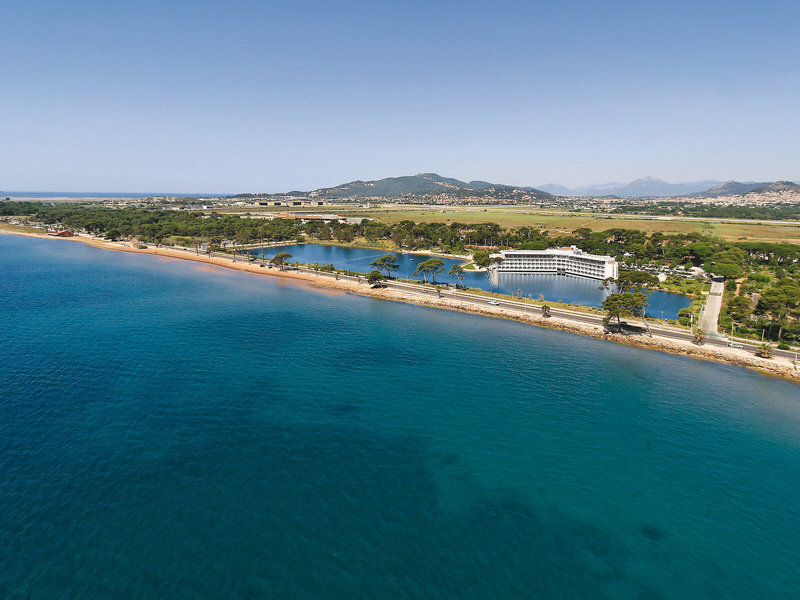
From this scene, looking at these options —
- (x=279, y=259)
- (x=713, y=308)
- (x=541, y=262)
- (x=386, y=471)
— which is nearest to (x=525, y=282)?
(x=541, y=262)

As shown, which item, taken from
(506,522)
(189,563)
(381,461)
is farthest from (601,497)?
(189,563)

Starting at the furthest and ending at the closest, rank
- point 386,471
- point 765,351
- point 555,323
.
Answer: point 555,323
point 765,351
point 386,471

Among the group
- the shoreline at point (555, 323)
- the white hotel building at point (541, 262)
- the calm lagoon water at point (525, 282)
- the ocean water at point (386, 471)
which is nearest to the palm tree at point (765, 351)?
the shoreline at point (555, 323)

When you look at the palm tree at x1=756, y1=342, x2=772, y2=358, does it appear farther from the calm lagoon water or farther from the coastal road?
the calm lagoon water

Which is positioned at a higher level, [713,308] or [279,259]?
[279,259]

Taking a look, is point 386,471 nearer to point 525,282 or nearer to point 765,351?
point 765,351

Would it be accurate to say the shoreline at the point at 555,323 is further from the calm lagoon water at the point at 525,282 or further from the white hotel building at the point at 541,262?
the white hotel building at the point at 541,262
